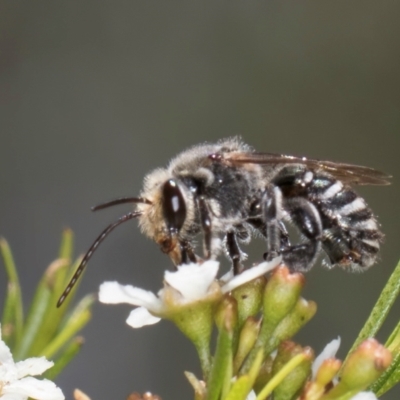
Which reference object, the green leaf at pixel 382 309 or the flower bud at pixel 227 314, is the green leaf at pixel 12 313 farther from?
the green leaf at pixel 382 309

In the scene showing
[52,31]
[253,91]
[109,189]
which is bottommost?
[109,189]

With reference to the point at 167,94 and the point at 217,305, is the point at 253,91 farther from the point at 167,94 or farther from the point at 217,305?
the point at 217,305

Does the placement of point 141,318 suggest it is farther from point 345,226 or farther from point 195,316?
point 345,226

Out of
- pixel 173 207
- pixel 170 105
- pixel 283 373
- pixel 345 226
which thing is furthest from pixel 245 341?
pixel 170 105

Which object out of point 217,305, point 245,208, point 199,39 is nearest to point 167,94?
point 199,39

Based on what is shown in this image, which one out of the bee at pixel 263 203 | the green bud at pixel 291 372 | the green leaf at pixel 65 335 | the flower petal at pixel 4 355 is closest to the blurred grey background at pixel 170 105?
the bee at pixel 263 203

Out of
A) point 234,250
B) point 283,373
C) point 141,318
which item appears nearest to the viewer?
point 283,373

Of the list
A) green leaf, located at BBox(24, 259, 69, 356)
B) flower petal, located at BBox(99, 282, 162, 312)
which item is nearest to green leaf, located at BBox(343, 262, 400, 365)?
flower petal, located at BBox(99, 282, 162, 312)
